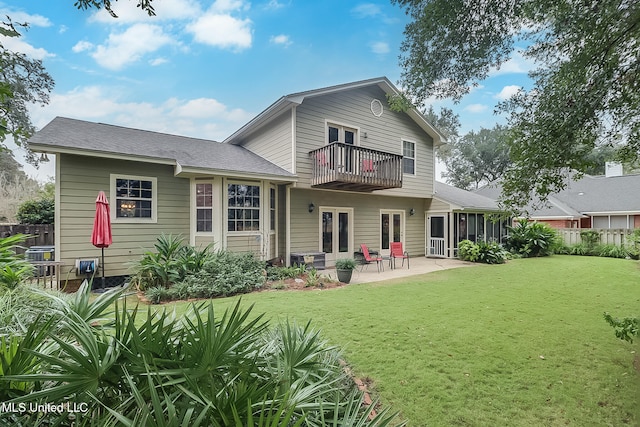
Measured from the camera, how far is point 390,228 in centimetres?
1345

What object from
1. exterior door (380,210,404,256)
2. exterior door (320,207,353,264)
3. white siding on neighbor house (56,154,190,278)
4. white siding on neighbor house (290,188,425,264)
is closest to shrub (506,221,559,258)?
white siding on neighbor house (290,188,425,264)

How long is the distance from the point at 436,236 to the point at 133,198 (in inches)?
488

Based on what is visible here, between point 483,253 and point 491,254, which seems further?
point 483,253

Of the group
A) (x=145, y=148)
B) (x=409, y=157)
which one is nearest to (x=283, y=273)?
(x=145, y=148)

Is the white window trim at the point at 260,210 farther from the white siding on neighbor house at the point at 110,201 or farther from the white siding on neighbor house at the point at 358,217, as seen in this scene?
the white siding on neighbor house at the point at 358,217

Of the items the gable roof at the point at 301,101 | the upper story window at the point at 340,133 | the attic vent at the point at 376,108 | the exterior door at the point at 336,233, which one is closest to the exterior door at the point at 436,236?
the gable roof at the point at 301,101

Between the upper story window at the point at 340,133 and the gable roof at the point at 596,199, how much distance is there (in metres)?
11.2

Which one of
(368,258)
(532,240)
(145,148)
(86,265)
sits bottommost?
(368,258)

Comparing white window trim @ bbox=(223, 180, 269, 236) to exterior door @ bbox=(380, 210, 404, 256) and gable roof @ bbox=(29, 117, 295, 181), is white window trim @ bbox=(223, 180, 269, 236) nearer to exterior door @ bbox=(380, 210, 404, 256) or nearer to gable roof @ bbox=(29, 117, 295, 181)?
gable roof @ bbox=(29, 117, 295, 181)

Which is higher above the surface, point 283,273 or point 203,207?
point 203,207

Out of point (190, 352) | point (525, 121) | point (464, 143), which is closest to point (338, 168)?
point (525, 121)

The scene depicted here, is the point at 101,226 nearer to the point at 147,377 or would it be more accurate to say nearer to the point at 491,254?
the point at 147,377

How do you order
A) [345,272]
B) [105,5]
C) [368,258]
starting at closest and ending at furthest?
1. [105,5]
2. [345,272]
3. [368,258]

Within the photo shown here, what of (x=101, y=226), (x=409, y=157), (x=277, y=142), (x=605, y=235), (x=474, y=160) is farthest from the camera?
(x=474, y=160)
